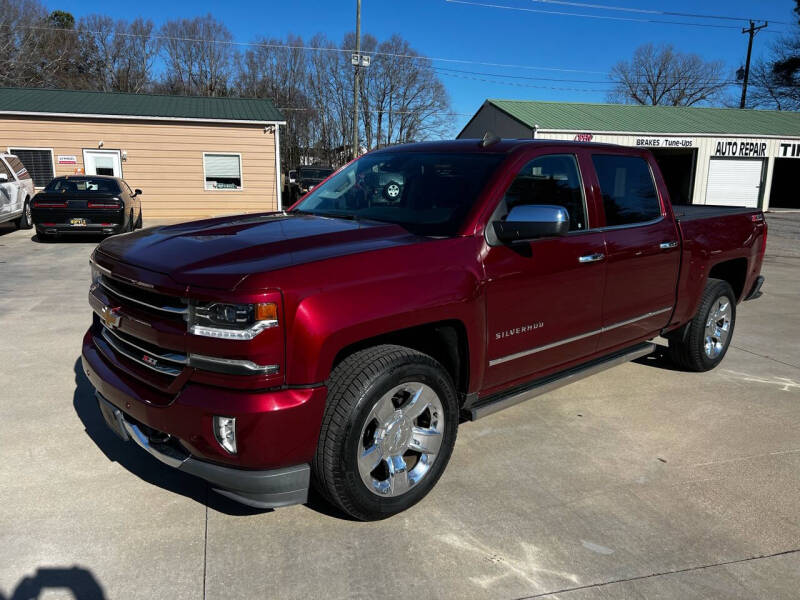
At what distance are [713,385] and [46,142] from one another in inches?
842

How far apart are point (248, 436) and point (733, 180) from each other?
107 feet

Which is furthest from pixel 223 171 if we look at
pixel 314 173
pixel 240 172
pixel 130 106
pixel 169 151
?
pixel 314 173

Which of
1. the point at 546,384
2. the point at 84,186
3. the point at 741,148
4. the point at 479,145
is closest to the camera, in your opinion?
the point at 546,384

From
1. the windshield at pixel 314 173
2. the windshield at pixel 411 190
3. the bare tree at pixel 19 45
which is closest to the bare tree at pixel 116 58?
the bare tree at pixel 19 45

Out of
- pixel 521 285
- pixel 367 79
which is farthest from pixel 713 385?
pixel 367 79

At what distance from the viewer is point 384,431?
115 inches

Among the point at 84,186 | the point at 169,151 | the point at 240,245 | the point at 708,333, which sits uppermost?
the point at 169,151

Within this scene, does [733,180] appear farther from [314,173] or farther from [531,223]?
[531,223]

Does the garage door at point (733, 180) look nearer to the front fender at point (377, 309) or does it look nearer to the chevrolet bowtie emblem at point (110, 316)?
the front fender at point (377, 309)

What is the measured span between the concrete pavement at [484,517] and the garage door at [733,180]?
2799 cm

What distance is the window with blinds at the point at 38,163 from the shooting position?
65.2 feet

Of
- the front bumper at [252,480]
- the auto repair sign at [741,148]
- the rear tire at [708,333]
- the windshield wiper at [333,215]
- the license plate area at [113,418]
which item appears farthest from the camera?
the auto repair sign at [741,148]

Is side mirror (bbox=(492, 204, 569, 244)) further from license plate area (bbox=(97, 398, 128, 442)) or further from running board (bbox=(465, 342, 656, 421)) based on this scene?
license plate area (bbox=(97, 398, 128, 442))

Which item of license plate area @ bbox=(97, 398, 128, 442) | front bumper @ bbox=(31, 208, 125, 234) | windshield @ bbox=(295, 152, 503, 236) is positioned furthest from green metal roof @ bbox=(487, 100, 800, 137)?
license plate area @ bbox=(97, 398, 128, 442)
